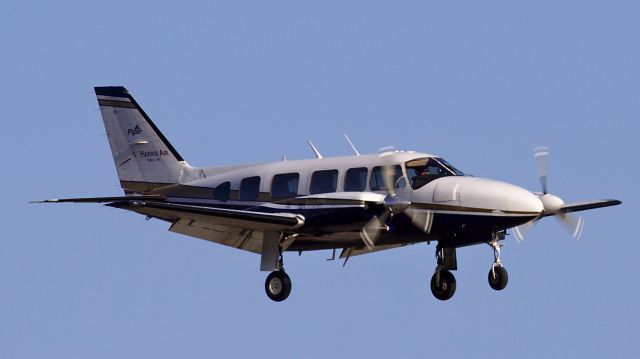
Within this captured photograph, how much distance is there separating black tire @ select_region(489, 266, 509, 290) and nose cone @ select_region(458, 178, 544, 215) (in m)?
1.62

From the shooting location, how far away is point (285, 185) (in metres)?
32.4

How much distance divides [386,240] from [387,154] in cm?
208

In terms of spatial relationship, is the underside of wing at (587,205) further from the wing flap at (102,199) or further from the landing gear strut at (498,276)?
the wing flap at (102,199)

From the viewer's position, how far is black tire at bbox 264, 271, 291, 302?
32.1 meters

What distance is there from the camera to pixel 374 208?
1196 inches

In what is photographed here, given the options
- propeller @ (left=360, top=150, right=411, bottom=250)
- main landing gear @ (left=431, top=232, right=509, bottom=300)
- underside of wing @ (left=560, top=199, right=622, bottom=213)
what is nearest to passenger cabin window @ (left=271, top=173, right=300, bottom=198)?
propeller @ (left=360, top=150, right=411, bottom=250)

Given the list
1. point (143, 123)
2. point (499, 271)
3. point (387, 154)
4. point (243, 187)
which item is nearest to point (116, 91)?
point (143, 123)

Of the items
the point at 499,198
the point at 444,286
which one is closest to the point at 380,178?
the point at 499,198

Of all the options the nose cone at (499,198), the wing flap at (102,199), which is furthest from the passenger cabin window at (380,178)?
the wing flap at (102,199)

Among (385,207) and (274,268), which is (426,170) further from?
(274,268)

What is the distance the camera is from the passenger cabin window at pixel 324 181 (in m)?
31.5

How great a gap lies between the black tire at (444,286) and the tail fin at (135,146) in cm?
804

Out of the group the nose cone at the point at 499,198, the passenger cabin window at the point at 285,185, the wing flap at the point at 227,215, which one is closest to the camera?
the nose cone at the point at 499,198

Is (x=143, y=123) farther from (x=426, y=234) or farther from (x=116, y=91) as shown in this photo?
(x=426, y=234)
